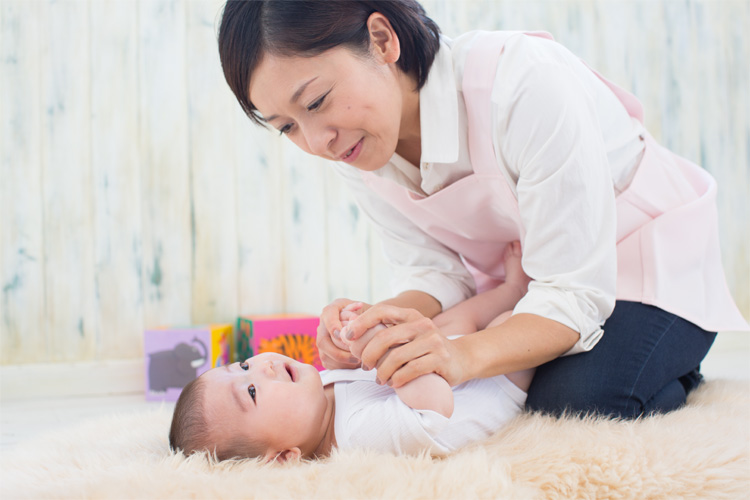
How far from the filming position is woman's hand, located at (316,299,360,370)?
1130 millimetres

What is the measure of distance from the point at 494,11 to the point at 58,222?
202cm

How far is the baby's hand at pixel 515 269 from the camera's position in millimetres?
1503

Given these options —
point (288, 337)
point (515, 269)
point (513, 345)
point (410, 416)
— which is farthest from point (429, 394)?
point (288, 337)

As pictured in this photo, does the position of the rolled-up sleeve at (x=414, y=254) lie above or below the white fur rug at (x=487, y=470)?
above

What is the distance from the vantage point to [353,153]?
119cm

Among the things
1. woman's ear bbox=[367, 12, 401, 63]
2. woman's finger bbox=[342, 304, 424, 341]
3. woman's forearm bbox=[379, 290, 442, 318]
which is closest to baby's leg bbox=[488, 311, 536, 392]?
woman's forearm bbox=[379, 290, 442, 318]

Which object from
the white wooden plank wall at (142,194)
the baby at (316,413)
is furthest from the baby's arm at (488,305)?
the white wooden plank wall at (142,194)

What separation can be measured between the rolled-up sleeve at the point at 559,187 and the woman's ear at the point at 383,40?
204mm

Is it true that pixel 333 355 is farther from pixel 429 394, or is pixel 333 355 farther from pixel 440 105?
pixel 440 105

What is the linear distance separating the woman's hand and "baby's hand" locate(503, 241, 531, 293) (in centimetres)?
50

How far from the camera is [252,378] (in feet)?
3.61

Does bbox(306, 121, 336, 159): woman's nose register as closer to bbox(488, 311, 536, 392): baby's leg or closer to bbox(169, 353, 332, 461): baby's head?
bbox(169, 353, 332, 461): baby's head

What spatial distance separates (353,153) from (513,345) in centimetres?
46

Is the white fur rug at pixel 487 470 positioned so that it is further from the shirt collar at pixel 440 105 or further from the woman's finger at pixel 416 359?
the shirt collar at pixel 440 105
